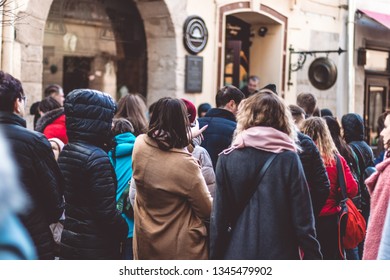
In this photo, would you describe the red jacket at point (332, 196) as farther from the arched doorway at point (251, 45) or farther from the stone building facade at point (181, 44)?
the arched doorway at point (251, 45)

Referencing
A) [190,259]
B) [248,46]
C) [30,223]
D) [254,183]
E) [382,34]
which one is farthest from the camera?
[382,34]

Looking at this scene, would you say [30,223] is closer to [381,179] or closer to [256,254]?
[256,254]

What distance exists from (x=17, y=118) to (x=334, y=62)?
400 inches

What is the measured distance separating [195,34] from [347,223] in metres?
5.90

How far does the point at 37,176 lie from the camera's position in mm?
3168

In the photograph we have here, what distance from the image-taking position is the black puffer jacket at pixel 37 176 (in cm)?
306

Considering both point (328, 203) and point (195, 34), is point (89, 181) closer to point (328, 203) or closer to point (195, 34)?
point (328, 203)

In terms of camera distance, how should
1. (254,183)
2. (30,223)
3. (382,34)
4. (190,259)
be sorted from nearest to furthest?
(30,223), (254,183), (190,259), (382,34)

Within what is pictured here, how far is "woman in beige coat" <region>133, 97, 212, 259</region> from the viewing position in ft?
12.6

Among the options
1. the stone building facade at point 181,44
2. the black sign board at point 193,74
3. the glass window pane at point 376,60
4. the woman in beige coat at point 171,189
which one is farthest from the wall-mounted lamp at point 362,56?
the woman in beige coat at point 171,189

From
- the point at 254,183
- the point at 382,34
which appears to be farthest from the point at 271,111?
the point at 382,34

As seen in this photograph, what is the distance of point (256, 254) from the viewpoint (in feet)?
11.2

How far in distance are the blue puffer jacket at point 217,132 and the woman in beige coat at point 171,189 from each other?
1086mm

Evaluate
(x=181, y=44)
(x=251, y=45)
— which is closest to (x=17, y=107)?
(x=181, y=44)
